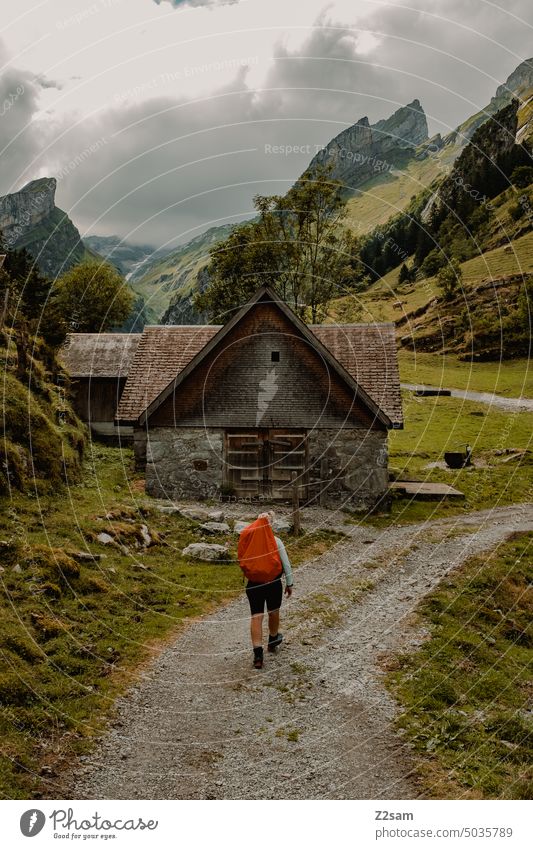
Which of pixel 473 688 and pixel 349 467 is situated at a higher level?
pixel 349 467

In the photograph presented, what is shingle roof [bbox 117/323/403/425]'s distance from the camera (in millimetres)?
26619

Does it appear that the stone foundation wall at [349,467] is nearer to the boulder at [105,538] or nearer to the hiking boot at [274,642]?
the boulder at [105,538]

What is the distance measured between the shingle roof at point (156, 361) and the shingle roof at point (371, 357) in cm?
584

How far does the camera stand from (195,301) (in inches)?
1941

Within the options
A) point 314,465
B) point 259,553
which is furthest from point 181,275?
point 259,553

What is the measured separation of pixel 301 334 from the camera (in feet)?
85.4

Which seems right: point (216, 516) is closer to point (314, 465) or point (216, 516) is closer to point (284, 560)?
point (314, 465)

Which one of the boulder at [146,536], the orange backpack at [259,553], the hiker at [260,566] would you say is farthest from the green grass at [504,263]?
the orange backpack at [259,553]

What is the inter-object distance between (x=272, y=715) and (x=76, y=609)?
485cm

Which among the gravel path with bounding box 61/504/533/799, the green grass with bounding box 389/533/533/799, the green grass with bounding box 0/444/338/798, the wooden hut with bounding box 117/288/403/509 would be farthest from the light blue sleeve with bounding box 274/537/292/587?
the wooden hut with bounding box 117/288/403/509

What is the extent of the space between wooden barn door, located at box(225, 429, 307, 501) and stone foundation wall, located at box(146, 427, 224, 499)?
0.56 m

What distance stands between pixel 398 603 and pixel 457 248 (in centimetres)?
11602

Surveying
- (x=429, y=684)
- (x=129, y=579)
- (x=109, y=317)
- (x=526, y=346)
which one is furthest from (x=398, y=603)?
(x=109, y=317)

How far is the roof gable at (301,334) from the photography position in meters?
24.8
